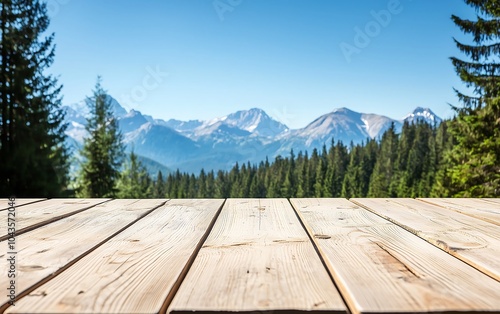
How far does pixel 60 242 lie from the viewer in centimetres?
136

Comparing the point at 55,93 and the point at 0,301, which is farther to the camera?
the point at 55,93

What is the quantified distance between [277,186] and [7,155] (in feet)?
280

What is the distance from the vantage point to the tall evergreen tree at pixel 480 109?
1153cm

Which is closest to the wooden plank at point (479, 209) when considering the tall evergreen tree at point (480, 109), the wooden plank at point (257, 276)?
the wooden plank at point (257, 276)

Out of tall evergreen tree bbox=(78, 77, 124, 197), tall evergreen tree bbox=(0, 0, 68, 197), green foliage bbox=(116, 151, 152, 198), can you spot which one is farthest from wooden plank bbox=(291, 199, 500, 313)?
green foliage bbox=(116, 151, 152, 198)

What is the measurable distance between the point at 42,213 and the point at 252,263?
5.08ft

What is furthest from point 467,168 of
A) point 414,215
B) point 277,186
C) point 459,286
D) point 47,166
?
point 277,186

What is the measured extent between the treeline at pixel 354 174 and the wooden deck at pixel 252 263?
205ft

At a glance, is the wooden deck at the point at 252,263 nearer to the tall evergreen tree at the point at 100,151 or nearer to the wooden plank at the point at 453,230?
the wooden plank at the point at 453,230

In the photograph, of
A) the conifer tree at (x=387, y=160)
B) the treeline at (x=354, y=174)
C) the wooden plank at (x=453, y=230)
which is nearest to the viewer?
the wooden plank at (x=453, y=230)

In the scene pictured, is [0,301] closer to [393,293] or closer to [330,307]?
[330,307]

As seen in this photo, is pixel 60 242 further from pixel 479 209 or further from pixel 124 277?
pixel 479 209

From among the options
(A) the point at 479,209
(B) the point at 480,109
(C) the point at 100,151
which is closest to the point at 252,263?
(A) the point at 479,209

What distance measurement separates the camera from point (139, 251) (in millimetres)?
1219
